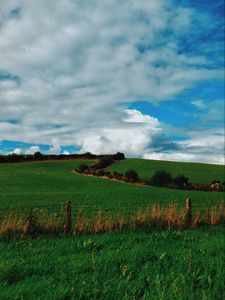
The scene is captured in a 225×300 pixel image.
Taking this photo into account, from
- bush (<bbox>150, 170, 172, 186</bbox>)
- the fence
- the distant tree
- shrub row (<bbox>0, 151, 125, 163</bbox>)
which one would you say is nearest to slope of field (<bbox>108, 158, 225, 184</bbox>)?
bush (<bbox>150, 170, 172, 186</bbox>)

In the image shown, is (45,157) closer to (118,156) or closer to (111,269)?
(118,156)

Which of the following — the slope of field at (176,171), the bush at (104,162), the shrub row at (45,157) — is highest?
the shrub row at (45,157)

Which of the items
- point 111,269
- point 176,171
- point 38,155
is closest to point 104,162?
point 176,171

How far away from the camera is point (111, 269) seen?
7.85 metres

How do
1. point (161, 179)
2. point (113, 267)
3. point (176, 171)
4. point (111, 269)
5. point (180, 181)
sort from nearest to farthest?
point (111, 269) < point (113, 267) < point (161, 179) < point (180, 181) < point (176, 171)

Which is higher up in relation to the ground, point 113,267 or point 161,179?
point 161,179

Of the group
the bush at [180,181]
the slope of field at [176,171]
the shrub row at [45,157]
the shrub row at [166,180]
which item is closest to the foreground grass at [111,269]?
the shrub row at [166,180]

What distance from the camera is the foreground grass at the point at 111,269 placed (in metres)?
6.30

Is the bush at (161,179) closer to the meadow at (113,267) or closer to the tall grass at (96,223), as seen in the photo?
the tall grass at (96,223)

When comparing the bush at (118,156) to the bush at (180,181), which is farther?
the bush at (118,156)

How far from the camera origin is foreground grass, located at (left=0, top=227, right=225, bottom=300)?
20.7 ft

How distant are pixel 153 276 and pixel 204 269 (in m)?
1.50

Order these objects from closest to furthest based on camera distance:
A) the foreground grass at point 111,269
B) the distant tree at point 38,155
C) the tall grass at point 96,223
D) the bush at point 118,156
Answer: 1. the foreground grass at point 111,269
2. the tall grass at point 96,223
3. the distant tree at point 38,155
4. the bush at point 118,156

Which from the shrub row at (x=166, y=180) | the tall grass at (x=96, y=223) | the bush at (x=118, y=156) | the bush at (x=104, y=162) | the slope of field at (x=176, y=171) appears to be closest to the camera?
the tall grass at (x=96, y=223)
